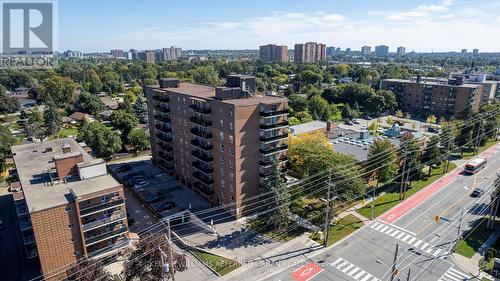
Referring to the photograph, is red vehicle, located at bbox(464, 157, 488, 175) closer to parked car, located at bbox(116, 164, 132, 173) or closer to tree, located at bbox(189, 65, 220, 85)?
parked car, located at bbox(116, 164, 132, 173)

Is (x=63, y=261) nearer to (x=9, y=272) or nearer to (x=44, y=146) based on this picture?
(x=9, y=272)

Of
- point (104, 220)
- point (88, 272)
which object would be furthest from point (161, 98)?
point (88, 272)

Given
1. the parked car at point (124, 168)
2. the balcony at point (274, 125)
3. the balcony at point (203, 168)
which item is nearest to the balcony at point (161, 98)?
the balcony at point (203, 168)

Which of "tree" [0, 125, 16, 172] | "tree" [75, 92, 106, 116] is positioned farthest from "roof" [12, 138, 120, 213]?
"tree" [75, 92, 106, 116]

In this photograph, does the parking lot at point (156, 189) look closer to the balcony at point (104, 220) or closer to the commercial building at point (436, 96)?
the balcony at point (104, 220)

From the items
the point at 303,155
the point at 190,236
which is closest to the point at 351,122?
the point at 303,155

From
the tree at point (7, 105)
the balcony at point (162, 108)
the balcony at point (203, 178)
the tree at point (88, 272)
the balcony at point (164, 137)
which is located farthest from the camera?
the tree at point (7, 105)
